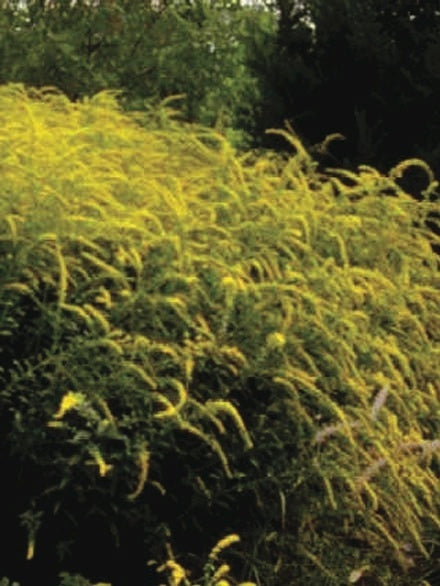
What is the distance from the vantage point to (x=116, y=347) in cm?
337

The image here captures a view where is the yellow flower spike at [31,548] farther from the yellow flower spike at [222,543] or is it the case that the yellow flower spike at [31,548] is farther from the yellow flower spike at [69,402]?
the yellow flower spike at [222,543]

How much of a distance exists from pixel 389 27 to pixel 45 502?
4173 mm

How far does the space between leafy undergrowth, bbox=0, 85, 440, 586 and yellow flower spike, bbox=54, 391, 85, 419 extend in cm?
1

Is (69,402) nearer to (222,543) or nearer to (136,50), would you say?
(222,543)

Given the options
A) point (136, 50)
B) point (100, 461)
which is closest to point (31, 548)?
point (100, 461)

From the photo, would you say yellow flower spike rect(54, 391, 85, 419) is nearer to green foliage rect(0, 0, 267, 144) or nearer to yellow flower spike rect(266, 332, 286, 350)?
yellow flower spike rect(266, 332, 286, 350)

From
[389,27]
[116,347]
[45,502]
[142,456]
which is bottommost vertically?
[45,502]

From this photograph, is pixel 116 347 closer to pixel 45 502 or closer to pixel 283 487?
pixel 45 502

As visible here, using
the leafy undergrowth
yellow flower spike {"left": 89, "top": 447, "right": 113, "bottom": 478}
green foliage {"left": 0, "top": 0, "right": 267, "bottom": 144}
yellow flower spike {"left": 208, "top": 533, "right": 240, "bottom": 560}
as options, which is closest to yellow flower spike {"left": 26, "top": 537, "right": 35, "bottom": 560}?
the leafy undergrowth

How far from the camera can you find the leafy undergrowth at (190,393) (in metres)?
3.44

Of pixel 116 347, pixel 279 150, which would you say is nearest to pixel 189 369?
pixel 116 347

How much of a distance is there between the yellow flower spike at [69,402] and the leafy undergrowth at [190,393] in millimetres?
11

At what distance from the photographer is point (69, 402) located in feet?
10.5

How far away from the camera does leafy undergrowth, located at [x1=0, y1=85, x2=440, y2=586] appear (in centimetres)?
344
